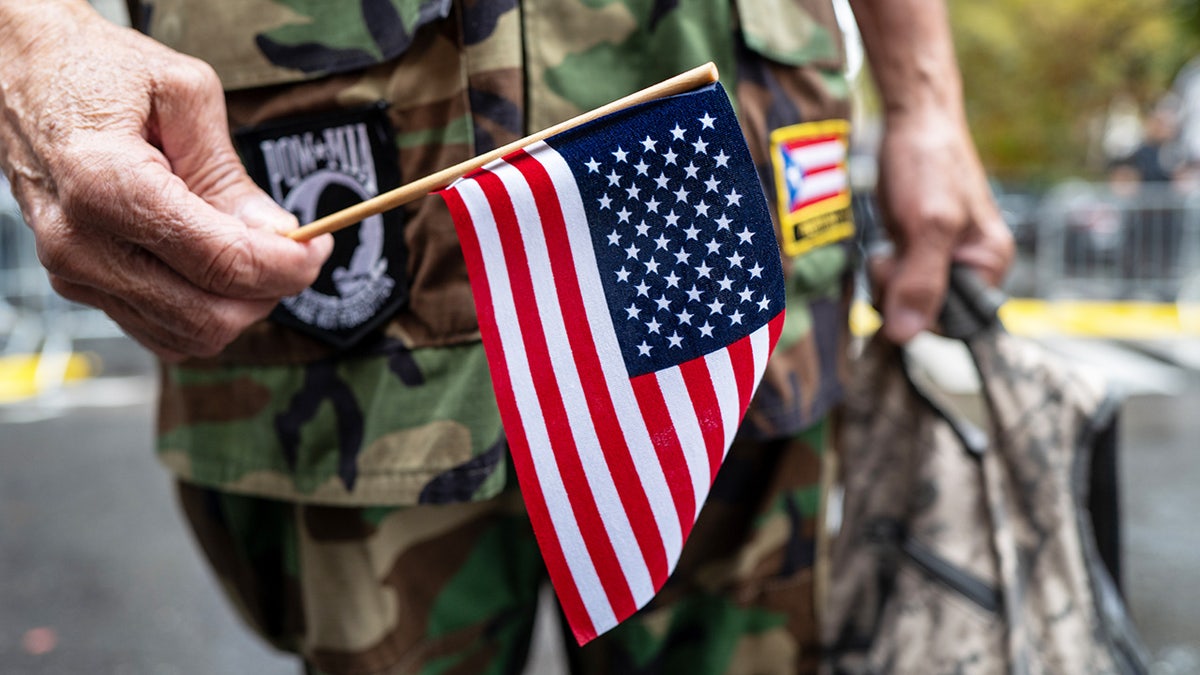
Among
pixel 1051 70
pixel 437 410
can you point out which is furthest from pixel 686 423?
pixel 1051 70

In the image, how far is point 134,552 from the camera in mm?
3359

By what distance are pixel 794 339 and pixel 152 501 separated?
3.32m

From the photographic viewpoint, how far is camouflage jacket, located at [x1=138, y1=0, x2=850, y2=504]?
97 centimetres

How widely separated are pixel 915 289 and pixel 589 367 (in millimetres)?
672

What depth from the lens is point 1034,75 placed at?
16.2 metres

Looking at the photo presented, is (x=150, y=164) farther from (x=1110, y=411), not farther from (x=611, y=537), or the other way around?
(x=1110, y=411)

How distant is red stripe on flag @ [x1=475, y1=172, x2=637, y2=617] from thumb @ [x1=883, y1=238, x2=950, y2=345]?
26.9 inches

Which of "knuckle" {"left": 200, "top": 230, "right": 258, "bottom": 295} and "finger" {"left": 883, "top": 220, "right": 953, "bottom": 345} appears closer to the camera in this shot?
"knuckle" {"left": 200, "top": 230, "right": 258, "bottom": 295}

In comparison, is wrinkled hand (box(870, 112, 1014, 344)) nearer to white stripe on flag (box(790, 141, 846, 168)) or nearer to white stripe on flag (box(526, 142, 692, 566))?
white stripe on flag (box(790, 141, 846, 168))

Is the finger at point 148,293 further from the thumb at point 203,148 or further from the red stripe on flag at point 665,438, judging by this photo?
the red stripe on flag at point 665,438

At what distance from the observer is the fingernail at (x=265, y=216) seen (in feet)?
2.78

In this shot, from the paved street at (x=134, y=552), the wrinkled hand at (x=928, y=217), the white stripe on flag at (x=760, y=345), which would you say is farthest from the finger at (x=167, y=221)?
the paved street at (x=134, y=552)

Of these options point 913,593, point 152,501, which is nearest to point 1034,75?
point 152,501

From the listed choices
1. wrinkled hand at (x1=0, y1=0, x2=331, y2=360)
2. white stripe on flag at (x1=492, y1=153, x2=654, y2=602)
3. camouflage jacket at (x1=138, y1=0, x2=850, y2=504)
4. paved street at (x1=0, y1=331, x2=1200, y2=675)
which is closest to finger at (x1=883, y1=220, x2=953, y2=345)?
Result: camouflage jacket at (x1=138, y1=0, x2=850, y2=504)
